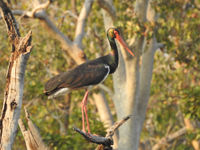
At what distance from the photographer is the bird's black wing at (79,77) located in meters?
6.70

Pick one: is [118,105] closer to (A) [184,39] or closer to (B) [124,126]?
(B) [124,126]

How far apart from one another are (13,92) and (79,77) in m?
1.37

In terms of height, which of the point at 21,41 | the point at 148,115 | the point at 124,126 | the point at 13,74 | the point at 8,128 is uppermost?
the point at 21,41

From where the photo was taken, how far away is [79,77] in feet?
22.7

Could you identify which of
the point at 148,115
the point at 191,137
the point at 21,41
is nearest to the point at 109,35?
the point at 21,41

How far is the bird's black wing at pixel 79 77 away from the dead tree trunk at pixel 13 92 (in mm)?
805

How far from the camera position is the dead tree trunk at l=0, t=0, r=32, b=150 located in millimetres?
5871

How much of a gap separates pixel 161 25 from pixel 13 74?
6.46m

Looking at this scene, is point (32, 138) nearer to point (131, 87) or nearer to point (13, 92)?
point (13, 92)

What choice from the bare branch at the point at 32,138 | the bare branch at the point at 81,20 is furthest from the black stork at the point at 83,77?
the bare branch at the point at 81,20

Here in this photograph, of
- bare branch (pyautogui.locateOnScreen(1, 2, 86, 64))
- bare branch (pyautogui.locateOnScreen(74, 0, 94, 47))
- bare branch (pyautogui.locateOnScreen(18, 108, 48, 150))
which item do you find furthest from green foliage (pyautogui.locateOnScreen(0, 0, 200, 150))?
bare branch (pyautogui.locateOnScreen(18, 108, 48, 150))

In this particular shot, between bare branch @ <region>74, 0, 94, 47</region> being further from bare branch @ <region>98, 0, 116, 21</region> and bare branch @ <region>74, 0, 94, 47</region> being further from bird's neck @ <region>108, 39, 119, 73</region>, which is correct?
bird's neck @ <region>108, 39, 119, 73</region>

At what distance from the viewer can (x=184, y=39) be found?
12305 mm

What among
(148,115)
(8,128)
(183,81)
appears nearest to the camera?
(8,128)
